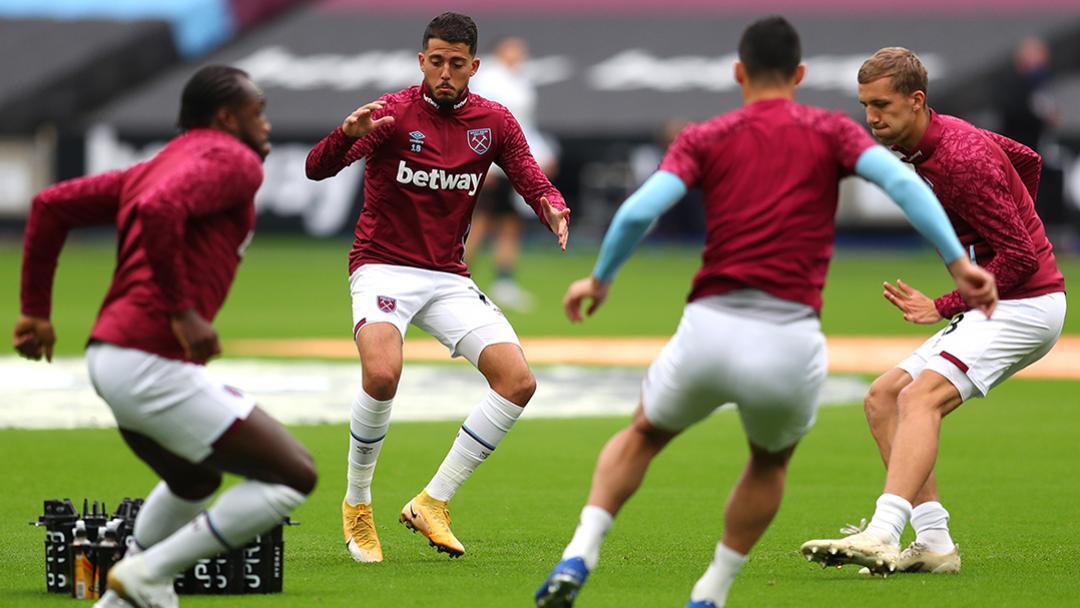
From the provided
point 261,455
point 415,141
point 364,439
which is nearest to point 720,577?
point 261,455

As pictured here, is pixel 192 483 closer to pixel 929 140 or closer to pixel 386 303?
pixel 386 303

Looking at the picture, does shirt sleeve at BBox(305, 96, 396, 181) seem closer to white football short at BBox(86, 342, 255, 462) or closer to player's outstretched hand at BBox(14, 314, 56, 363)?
player's outstretched hand at BBox(14, 314, 56, 363)

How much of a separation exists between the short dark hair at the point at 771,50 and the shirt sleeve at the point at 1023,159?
7.03 feet

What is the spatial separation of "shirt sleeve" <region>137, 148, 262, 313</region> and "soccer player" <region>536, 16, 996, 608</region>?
4.02 ft

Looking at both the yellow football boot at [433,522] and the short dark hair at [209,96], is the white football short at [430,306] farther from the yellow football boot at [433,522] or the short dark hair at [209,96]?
the short dark hair at [209,96]

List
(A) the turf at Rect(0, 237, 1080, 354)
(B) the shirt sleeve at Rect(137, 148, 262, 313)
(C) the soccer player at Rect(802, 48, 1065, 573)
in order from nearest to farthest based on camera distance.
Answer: (B) the shirt sleeve at Rect(137, 148, 262, 313) → (C) the soccer player at Rect(802, 48, 1065, 573) → (A) the turf at Rect(0, 237, 1080, 354)

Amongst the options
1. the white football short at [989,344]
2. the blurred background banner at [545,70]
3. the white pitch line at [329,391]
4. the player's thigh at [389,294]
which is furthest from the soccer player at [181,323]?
the blurred background banner at [545,70]

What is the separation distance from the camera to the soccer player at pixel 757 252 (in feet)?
19.4

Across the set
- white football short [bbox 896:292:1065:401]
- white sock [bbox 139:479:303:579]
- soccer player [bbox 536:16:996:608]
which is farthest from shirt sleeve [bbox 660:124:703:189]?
white football short [bbox 896:292:1065:401]

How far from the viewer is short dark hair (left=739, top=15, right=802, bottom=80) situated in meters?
6.02

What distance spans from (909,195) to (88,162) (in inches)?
1149

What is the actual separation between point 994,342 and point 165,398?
3802mm

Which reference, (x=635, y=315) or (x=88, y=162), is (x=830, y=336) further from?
(x=88, y=162)

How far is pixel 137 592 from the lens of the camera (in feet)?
19.3
